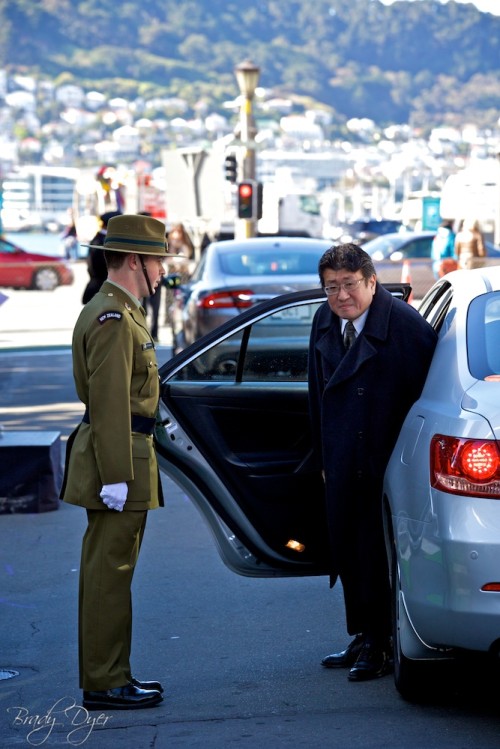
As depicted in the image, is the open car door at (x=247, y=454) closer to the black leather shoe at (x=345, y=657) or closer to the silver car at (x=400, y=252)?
the black leather shoe at (x=345, y=657)

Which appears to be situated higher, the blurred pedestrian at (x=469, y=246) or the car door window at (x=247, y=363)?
the car door window at (x=247, y=363)

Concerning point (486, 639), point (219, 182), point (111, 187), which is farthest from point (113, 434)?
point (111, 187)

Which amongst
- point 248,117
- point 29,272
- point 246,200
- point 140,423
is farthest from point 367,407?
point 29,272

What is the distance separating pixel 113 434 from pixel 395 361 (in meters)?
1.03

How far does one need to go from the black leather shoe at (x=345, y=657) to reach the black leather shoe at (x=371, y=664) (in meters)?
0.14

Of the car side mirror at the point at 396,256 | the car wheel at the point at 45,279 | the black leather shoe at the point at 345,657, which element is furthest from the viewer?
the car wheel at the point at 45,279

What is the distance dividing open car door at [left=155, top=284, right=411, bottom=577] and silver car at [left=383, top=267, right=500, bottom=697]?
68cm

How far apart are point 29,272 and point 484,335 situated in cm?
3261

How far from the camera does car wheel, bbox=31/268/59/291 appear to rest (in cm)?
3616

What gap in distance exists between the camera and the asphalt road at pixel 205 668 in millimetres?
4473

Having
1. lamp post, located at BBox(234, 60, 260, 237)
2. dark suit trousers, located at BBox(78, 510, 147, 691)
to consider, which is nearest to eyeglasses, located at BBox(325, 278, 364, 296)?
dark suit trousers, located at BBox(78, 510, 147, 691)

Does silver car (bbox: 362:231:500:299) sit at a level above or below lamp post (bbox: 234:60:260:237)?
below

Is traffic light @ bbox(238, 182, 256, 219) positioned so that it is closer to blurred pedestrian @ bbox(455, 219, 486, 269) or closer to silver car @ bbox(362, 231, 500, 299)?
silver car @ bbox(362, 231, 500, 299)

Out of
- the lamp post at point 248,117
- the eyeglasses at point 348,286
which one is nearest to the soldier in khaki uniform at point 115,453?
the eyeglasses at point 348,286
